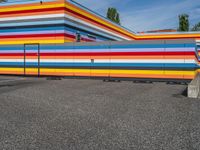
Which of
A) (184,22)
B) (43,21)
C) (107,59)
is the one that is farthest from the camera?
(184,22)

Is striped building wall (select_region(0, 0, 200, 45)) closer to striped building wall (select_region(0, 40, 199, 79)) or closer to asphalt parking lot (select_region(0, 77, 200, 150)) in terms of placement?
striped building wall (select_region(0, 40, 199, 79))

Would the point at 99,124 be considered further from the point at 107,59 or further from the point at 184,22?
the point at 184,22

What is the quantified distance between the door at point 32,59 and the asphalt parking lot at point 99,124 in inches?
460

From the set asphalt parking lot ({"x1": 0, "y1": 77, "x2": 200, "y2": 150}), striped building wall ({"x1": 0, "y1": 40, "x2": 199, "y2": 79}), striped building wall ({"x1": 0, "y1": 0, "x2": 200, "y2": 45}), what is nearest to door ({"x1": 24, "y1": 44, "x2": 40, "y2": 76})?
striped building wall ({"x1": 0, "y1": 40, "x2": 199, "y2": 79})

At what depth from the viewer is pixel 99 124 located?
6.27 metres

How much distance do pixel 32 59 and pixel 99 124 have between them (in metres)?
16.1

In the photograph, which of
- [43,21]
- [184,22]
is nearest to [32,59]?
[43,21]

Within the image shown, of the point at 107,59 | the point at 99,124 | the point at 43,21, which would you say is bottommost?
the point at 99,124

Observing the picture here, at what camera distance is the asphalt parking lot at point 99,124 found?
191 inches

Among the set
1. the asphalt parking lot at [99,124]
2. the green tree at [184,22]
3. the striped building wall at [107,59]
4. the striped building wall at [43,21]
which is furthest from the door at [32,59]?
the green tree at [184,22]

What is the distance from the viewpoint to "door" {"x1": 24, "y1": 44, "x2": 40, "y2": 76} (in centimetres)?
2116

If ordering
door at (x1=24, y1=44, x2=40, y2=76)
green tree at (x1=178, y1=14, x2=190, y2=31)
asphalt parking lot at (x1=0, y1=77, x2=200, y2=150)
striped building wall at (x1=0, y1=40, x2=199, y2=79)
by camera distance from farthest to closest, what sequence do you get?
1. green tree at (x1=178, y1=14, x2=190, y2=31)
2. door at (x1=24, y1=44, x2=40, y2=76)
3. striped building wall at (x1=0, y1=40, x2=199, y2=79)
4. asphalt parking lot at (x1=0, y1=77, x2=200, y2=150)

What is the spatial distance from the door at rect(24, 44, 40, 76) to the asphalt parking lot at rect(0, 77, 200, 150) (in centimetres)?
1167

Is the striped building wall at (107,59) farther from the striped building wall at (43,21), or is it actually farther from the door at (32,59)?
the striped building wall at (43,21)
